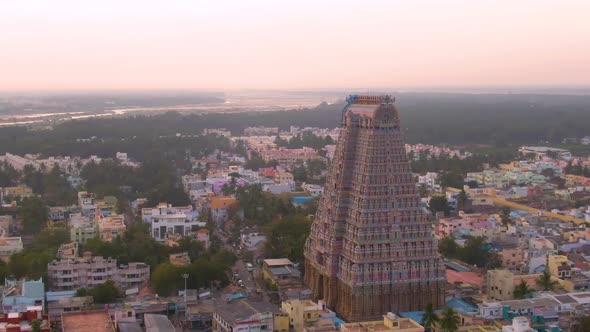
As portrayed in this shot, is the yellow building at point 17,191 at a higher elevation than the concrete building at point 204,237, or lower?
lower

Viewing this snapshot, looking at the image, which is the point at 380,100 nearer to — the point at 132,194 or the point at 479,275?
the point at 479,275

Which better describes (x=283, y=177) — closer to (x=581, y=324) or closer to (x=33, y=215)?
(x=33, y=215)

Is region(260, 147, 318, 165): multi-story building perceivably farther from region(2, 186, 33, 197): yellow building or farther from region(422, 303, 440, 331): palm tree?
region(422, 303, 440, 331): palm tree

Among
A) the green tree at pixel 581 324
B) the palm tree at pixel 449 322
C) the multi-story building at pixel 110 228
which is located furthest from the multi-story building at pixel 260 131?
the palm tree at pixel 449 322

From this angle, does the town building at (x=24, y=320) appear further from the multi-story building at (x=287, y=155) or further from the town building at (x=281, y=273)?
the multi-story building at (x=287, y=155)

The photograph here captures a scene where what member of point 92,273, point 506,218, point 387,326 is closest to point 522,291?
point 387,326
